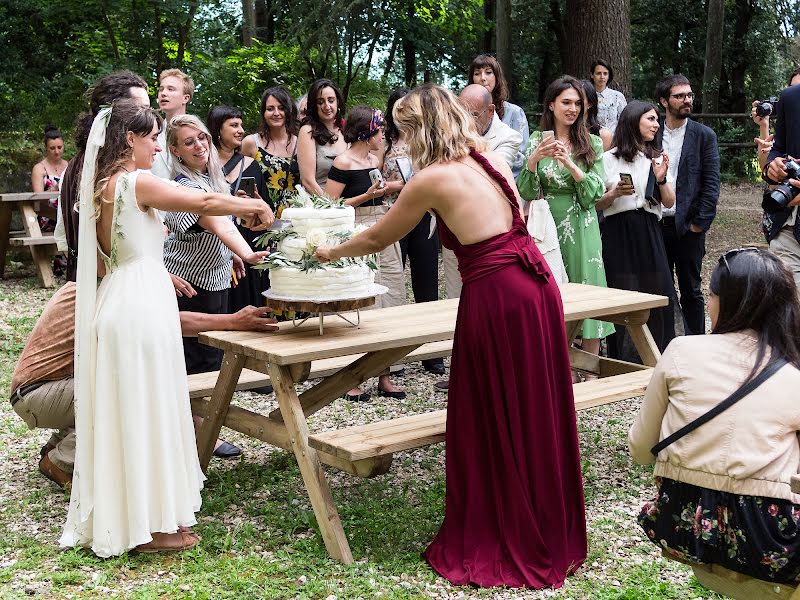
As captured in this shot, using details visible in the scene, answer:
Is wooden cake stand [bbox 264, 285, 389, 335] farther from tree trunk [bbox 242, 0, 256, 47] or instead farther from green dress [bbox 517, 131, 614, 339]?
tree trunk [bbox 242, 0, 256, 47]

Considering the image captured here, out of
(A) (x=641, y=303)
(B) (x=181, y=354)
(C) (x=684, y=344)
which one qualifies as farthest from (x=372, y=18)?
(C) (x=684, y=344)

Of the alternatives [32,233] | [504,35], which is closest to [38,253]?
[32,233]

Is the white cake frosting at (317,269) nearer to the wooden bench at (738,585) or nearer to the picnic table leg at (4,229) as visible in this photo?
the wooden bench at (738,585)

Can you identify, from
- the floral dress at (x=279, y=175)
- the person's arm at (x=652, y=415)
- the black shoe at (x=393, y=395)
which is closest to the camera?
the person's arm at (x=652, y=415)

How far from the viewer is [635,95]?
2541cm

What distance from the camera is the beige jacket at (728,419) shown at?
2973 mm

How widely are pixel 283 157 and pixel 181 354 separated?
11.3 ft

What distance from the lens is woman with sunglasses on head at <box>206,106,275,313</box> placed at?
277 inches

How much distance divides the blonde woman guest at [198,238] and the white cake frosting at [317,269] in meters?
0.77

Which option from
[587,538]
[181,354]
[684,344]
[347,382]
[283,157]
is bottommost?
[587,538]

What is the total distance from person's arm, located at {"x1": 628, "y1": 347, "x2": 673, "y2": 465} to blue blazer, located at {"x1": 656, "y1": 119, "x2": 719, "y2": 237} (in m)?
4.48

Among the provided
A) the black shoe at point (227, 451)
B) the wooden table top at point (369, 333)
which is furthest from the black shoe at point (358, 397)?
the wooden table top at point (369, 333)

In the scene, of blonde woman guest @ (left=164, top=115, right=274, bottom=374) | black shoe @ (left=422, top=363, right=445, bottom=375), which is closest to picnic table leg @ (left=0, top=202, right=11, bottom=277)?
black shoe @ (left=422, top=363, right=445, bottom=375)

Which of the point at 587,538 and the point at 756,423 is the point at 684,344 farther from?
the point at 587,538
